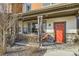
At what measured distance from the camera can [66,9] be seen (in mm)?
4836

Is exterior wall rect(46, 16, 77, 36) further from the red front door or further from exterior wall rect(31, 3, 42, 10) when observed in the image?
A: exterior wall rect(31, 3, 42, 10)

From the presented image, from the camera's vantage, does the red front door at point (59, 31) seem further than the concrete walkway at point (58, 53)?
Yes

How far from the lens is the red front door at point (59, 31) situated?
15.5ft

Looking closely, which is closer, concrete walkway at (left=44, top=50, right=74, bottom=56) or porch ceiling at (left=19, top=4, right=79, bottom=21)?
concrete walkway at (left=44, top=50, right=74, bottom=56)

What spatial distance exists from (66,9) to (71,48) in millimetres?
863

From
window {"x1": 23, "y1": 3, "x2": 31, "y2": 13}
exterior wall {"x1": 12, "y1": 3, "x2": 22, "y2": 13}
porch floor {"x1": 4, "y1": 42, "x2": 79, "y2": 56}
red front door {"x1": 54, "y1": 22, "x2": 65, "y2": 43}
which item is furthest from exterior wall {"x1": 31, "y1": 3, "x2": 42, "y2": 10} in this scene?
porch floor {"x1": 4, "y1": 42, "x2": 79, "y2": 56}

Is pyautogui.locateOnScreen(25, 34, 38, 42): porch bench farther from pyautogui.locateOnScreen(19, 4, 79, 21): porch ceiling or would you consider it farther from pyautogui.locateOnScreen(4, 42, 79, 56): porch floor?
pyautogui.locateOnScreen(19, 4, 79, 21): porch ceiling

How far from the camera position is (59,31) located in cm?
482

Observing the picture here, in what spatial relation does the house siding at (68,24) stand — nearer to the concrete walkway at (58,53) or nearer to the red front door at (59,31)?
the red front door at (59,31)

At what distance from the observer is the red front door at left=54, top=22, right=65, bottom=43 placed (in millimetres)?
4730

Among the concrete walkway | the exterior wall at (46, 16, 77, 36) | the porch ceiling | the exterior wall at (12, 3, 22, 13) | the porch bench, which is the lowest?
the concrete walkway

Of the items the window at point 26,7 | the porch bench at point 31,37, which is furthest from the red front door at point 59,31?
the window at point 26,7

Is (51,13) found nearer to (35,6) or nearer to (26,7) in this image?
(35,6)

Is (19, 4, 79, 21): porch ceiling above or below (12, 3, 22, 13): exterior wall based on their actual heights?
below
